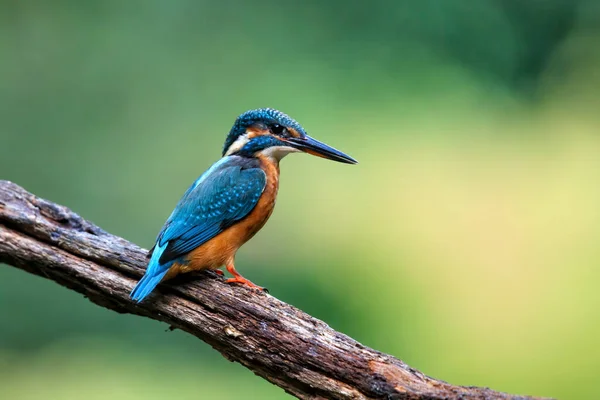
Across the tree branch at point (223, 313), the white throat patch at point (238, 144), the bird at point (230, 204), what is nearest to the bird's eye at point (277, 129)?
the bird at point (230, 204)

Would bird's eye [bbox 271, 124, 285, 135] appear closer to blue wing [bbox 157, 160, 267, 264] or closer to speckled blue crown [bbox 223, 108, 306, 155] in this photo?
speckled blue crown [bbox 223, 108, 306, 155]

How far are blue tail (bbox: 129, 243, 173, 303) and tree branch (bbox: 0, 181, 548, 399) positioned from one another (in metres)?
0.12

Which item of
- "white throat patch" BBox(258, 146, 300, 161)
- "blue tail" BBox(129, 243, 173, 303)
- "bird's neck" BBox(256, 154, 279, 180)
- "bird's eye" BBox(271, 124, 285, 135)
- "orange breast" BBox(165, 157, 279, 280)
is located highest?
"bird's eye" BBox(271, 124, 285, 135)

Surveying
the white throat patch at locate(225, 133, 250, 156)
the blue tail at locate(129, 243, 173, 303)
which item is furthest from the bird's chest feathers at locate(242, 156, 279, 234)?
the blue tail at locate(129, 243, 173, 303)

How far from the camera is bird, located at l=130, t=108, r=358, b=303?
7.50ft

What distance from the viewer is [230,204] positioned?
238cm

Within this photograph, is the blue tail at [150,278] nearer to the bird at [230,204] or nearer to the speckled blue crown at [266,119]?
the bird at [230,204]

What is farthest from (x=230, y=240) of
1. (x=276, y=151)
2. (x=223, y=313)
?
(x=276, y=151)

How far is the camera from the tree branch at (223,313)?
199cm

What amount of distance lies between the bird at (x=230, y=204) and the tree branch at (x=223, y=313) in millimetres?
97

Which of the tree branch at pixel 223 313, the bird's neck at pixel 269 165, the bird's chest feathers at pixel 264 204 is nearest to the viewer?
the tree branch at pixel 223 313

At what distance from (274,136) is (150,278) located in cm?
73

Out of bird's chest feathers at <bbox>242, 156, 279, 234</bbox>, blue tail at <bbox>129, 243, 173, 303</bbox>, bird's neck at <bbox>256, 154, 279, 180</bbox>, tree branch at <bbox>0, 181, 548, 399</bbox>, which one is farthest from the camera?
bird's neck at <bbox>256, 154, 279, 180</bbox>

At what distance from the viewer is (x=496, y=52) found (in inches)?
177
